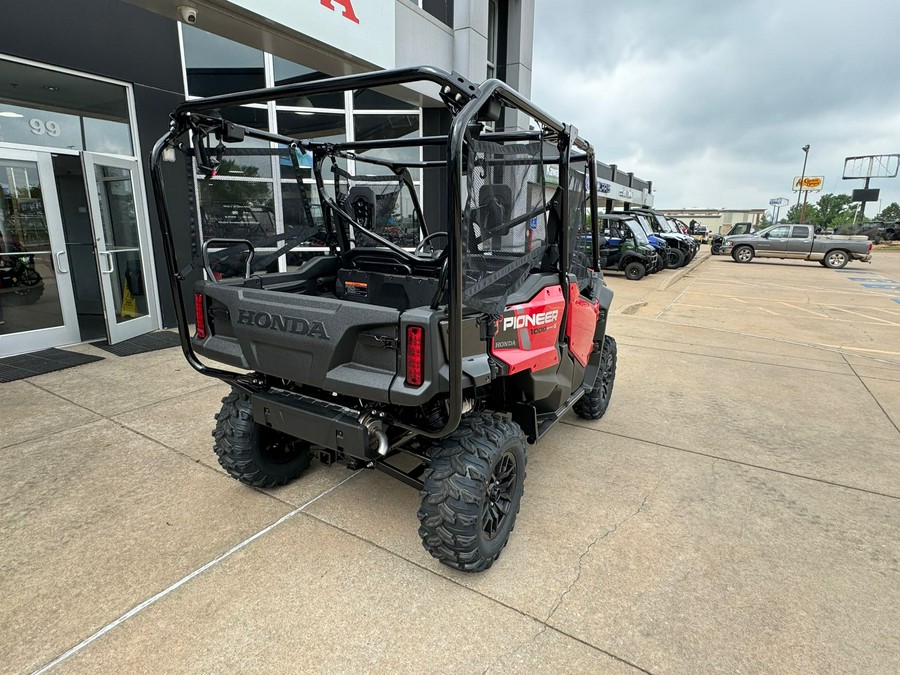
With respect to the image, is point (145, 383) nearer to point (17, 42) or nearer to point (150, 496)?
→ point (150, 496)

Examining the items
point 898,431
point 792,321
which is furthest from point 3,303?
point 792,321

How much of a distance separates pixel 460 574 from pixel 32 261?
648cm

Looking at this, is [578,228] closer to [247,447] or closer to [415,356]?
[415,356]

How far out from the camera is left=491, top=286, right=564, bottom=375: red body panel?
234 cm

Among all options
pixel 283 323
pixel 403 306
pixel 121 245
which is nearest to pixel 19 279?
pixel 121 245

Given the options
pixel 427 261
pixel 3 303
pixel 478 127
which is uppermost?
pixel 478 127

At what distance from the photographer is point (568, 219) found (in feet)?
9.39

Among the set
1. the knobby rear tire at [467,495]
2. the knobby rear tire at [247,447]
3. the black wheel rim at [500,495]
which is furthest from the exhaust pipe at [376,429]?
the knobby rear tire at [247,447]

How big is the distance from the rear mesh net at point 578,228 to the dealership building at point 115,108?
12.8 feet

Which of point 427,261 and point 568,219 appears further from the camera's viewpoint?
point 427,261

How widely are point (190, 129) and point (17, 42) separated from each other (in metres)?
4.57

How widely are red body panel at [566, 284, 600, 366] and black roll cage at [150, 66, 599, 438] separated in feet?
0.46

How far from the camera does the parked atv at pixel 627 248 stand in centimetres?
1461

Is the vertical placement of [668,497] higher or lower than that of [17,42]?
lower
